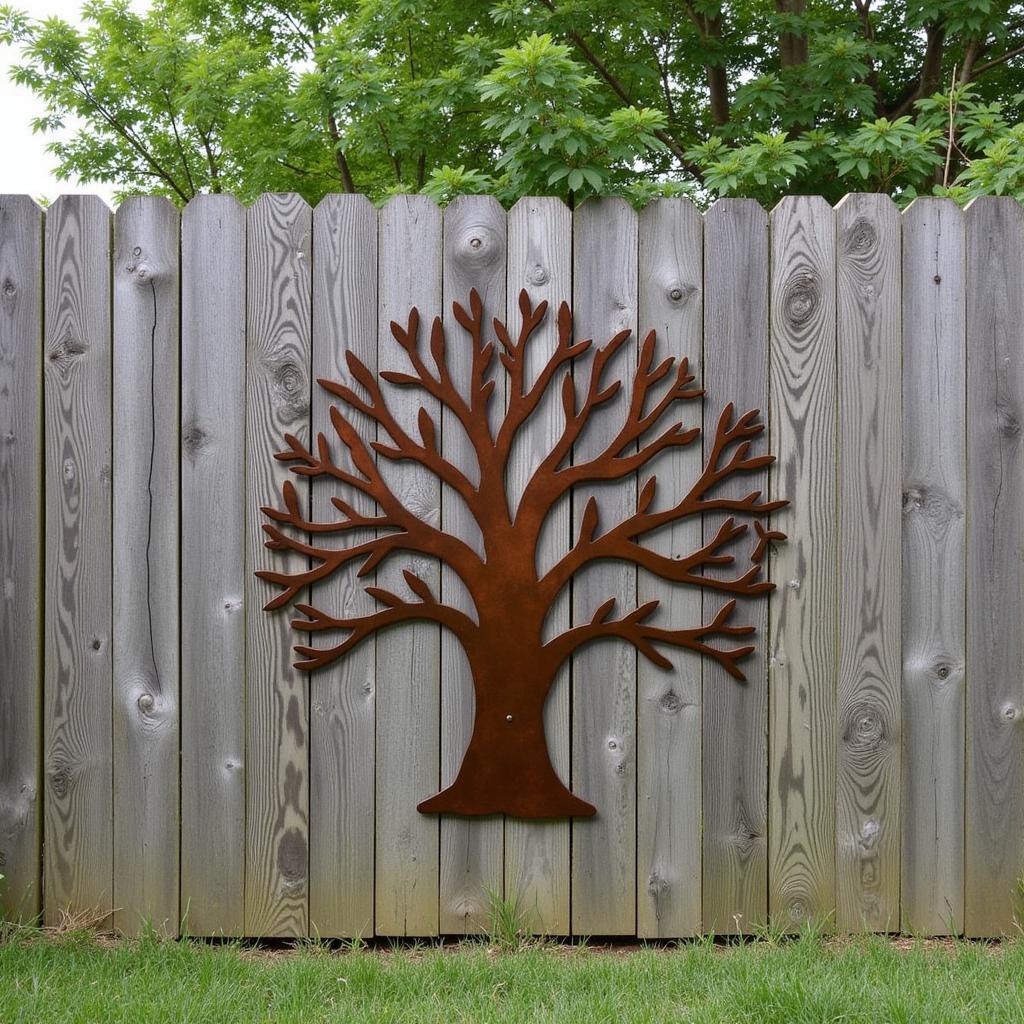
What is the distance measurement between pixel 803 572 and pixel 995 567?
0.55m

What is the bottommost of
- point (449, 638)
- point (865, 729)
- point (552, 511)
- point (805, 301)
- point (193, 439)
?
point (865, 729)

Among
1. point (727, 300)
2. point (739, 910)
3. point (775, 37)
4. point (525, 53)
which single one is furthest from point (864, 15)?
point (739, 910)

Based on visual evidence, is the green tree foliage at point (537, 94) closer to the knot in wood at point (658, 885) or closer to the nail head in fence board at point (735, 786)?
the nail head in fence board at point (735, 786)

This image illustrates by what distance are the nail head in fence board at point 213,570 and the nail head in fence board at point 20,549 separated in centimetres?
42

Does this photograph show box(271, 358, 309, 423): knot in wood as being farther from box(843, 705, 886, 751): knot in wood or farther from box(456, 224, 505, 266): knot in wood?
box(843, 705, 886, 751): knot in wood

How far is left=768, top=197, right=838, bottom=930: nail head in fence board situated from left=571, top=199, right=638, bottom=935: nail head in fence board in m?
0.40

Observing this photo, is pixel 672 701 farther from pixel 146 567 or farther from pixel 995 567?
pixel 146 567

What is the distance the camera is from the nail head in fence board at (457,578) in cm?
271

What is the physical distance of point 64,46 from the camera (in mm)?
8156

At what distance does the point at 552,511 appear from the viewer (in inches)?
107

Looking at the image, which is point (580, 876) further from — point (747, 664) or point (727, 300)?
point (727, 300)

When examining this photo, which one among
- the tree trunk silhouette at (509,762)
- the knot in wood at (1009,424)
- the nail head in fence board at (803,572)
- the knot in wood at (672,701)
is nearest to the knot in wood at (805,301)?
the nail head in fence board at (803,572)

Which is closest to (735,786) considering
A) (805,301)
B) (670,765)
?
(670,765)

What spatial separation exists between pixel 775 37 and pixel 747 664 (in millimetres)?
5709
